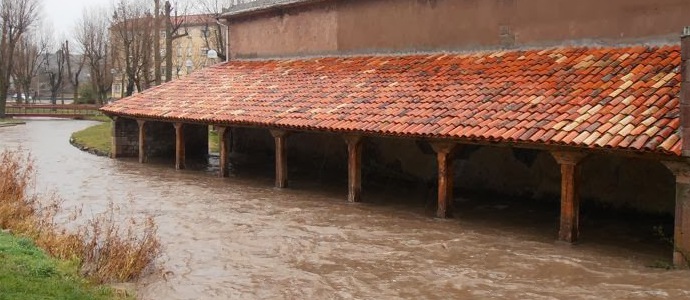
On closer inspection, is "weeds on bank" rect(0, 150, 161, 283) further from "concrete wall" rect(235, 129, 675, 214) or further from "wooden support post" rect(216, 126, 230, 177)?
"concrete wall" rect(235, 129, 675, 214)

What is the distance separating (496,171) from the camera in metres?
14.3

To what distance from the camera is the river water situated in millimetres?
7949

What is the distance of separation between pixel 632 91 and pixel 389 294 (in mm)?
4868

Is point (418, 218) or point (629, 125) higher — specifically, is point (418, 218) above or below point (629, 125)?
below

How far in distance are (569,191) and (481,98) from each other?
8.70 feet

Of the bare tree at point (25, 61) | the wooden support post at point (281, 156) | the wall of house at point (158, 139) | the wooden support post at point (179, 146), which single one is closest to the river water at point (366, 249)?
the wooden support post at point (281, 156)

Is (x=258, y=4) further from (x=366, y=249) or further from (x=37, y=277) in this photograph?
(x=37, y=277)

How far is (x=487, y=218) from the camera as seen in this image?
40.5 feet

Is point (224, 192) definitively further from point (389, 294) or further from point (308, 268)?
point (389, 294)

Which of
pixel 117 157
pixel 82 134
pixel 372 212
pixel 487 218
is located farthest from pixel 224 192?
pixel 82 134

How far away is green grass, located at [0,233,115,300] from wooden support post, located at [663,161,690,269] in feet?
21.4

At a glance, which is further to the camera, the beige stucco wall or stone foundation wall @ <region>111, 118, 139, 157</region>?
stone foundation wall @ <region>111, 118, 139, 157</region>

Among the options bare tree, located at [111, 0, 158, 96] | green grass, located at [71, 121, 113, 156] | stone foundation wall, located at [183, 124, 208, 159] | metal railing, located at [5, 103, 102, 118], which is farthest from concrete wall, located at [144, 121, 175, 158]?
metal railing, located at [5, 103, 102, 118]

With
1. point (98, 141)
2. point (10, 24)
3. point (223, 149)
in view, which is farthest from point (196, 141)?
point (10, 24)
